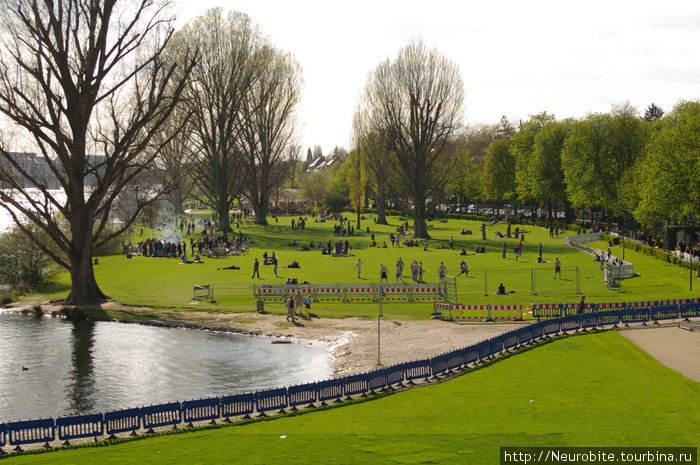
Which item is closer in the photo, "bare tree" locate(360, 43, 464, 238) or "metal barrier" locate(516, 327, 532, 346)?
"metal barrier" locate(516, 327, 532, 346)

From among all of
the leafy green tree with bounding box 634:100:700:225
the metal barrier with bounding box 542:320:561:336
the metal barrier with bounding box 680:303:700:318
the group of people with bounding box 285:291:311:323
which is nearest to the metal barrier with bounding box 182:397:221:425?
the group of people with bounding box 285:291:311:323

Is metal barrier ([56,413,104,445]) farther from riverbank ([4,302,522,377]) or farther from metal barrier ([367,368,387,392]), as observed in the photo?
riverbank ([4,302,522,377])

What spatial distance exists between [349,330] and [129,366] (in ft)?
36.8

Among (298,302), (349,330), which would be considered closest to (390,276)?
(298,302)

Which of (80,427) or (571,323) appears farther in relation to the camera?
(571,323)

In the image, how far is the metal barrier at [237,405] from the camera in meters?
20.0

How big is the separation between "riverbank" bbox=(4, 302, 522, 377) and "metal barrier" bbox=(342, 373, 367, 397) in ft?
13.4

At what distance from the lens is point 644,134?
81.4 m

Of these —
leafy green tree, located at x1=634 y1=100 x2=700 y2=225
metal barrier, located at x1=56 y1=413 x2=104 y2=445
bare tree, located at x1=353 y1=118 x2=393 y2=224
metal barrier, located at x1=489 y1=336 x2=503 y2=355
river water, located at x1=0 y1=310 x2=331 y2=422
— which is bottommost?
river water, located at x1=0 y1=310 x2=331 y2=422

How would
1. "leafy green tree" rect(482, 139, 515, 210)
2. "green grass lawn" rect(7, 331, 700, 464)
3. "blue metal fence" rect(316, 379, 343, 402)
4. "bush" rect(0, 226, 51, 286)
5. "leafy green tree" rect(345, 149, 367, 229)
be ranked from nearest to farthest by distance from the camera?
"green grass lawn" rect(7, 331, 700, 464), "blue metal fence" rect(316, 379, 343, 402), "bush" rect(0, 226, 51, 286), "leafy green tree" rect(345, 149, 367, 229), "leafy green tree" rect(482, 139, 515, 210)

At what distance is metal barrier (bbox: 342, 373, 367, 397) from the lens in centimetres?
2178

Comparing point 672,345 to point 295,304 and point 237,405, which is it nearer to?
point 237,405

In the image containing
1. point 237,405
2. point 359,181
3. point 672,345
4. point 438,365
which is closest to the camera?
point 237,405

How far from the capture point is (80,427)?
18297mm
